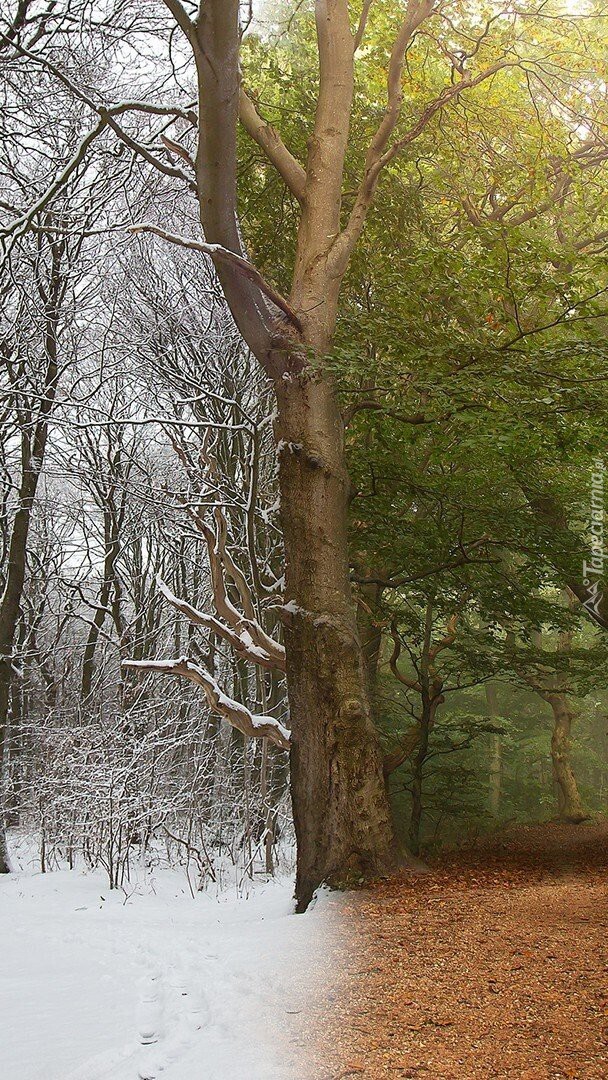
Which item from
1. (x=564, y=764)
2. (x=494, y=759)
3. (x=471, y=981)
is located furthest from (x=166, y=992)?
(x=494, y=759)

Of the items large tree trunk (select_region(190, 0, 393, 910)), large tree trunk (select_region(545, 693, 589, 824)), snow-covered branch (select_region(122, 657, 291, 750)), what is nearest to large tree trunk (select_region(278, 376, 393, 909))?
large tree trunk (select_region(190, 0, 393, 910))

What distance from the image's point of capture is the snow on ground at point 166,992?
2965 millimetres

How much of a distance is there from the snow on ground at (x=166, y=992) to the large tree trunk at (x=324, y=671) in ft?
1.32

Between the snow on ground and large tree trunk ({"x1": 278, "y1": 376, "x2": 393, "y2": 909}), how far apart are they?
1.32 feet

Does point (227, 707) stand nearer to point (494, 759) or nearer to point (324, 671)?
point (324, 671)

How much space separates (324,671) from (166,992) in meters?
2.13

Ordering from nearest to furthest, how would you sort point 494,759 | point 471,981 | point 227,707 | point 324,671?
point 471,981 → point 324,671 → point 227,707 → point 494,759

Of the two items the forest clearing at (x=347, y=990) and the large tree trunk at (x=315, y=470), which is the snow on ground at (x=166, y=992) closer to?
the forest clearing at (x=347, y=990)

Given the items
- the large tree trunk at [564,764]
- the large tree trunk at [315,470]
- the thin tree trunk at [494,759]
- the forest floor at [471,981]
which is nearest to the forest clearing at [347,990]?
the forest floor at [471,981]

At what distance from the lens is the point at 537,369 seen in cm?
579

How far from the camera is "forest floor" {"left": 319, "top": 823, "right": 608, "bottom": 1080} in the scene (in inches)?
101

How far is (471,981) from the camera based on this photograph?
10.7ft

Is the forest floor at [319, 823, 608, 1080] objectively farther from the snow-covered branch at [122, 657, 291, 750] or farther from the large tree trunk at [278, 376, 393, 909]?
the snow-covered branch at [122, 657, 291, 750]

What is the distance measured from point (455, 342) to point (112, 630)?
29.9ft
